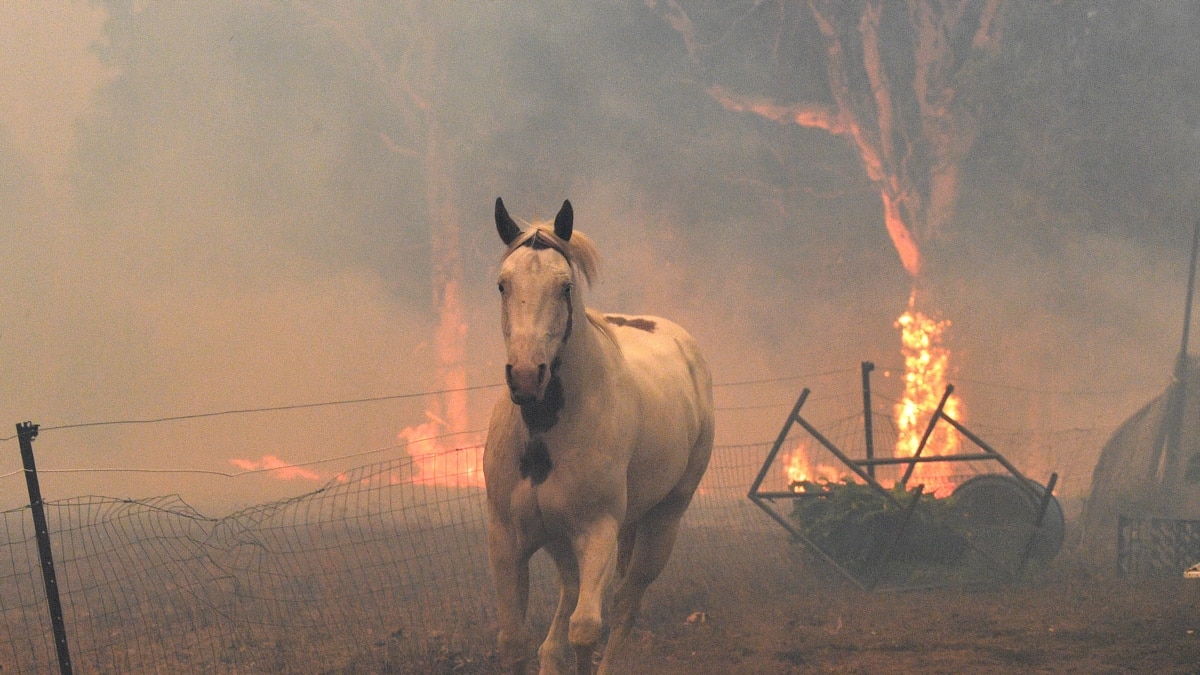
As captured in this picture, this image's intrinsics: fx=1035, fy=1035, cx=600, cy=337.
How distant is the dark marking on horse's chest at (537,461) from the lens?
196 inches

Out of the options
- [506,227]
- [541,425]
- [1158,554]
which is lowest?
[1158,554]

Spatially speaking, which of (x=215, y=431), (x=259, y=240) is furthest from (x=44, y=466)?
(x=259, y=240)

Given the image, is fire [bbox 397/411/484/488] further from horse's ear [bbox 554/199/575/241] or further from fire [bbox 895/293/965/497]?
horse's ear [bbox 554/199/575/241]

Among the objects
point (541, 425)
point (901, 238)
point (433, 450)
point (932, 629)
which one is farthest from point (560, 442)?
point (901, 238)

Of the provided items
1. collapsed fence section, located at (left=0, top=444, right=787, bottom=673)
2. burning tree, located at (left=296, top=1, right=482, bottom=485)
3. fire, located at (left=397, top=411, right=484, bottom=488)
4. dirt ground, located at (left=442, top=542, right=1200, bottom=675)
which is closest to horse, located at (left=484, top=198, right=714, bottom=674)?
dirt ground, located at (left=442, top=542, right=1200, bottom=675)

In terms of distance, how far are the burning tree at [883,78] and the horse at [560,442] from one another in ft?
67.2

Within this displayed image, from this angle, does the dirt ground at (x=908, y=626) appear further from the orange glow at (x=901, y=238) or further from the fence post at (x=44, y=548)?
the orange glow at (x=901, y=238)

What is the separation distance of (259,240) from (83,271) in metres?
3.25

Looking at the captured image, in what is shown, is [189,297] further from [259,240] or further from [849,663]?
[849,663]

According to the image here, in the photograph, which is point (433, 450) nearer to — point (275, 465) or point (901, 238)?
point (275, 465)

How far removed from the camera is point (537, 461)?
5.00 metres

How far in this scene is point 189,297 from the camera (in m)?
19.9

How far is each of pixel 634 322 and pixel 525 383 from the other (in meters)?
2.90

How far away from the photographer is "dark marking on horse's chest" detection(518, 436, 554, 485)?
498 cm
